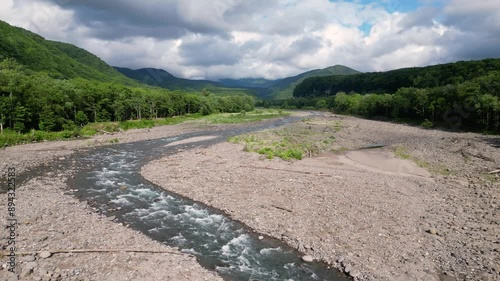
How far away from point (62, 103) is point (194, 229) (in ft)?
200

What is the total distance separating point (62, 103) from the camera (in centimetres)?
6366

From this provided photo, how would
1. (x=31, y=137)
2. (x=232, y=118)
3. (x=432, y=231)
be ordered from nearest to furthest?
(x=432, y=231) < (x=31, y=137) < (x=232, y=118)

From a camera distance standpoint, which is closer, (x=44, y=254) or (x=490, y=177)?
(x=44, y=254)

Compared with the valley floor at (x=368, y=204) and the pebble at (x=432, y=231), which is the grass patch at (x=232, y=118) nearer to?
the valley floor at (x=368, y=204)

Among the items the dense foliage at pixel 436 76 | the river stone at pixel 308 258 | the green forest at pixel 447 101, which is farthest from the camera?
the dense foliage at pixel 436 76

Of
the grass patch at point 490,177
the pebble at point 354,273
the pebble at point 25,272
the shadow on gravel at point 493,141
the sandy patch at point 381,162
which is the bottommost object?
the pebble at point 25,272

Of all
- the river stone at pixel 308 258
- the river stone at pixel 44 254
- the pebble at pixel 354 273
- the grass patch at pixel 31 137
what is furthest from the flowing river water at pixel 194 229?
the grass patch at pixel 31 137

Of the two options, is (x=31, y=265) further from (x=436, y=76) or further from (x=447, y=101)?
(x=436, y=76)

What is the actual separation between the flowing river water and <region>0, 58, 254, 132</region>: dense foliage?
35.5 metres

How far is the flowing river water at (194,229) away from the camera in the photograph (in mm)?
13445

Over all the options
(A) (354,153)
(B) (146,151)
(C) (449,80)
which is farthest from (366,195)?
(C) (449,80)

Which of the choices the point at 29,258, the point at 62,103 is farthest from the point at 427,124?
the point at 62,103

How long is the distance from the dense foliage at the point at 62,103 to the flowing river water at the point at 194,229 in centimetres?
3546

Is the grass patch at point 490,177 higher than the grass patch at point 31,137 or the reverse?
higher
